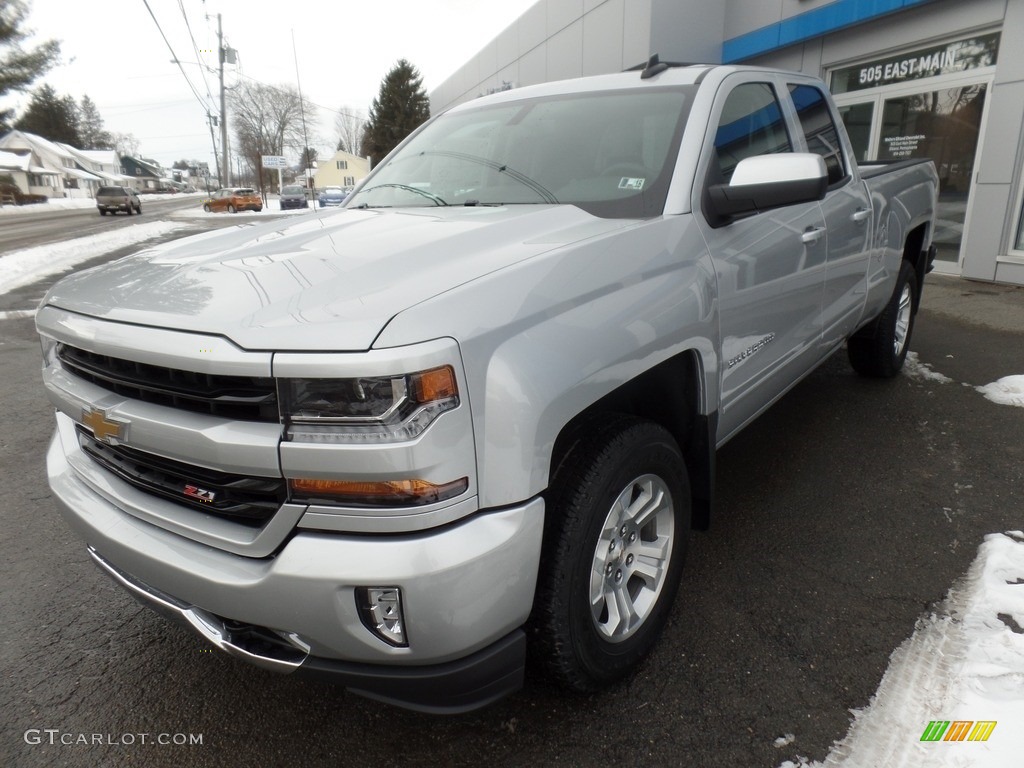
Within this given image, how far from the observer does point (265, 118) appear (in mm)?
57438

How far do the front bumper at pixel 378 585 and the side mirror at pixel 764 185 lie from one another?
131cm

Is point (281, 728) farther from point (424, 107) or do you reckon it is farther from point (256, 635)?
A: point (424, 107)

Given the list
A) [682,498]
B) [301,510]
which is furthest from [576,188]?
[301,510]

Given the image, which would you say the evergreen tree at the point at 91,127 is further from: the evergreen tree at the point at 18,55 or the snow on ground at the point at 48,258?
the snow on ground at the point at 48,258

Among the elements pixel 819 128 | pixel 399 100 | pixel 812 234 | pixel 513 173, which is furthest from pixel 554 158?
pixel 399 100

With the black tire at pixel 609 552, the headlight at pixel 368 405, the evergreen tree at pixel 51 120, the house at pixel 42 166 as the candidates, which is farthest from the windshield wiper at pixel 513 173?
the evergreen tree at pixel 51 120

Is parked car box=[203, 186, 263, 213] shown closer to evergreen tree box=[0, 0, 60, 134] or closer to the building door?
evergreen tree box=[0, 0, 60, 134]

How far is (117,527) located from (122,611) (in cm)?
100

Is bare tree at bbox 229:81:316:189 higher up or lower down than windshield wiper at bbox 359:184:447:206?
higher up

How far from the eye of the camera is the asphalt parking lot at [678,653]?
1.91 meters

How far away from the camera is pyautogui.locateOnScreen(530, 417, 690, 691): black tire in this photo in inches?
67.9

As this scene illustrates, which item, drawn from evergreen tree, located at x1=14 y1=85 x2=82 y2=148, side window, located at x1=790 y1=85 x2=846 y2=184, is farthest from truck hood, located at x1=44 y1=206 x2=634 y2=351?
evergreen tree, located at x1=14 y1=85 x2=82 y2=148

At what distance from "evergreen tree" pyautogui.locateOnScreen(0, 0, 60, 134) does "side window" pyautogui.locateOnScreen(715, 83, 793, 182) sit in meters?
27.4

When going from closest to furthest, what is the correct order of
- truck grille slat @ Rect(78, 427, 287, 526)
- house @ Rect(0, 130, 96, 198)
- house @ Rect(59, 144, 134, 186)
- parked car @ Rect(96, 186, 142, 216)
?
1. truck grille slat @ Rect(78, 427, 287, 526)
2. parked car @ Rect(96, 186, 142, 216)
3. house @ Rect(0, 130, 96, 198)
4. house @ Rect(59, 144, 134, 186)
